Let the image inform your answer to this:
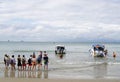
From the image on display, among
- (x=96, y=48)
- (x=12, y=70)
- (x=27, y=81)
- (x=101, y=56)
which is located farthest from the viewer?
(x=96, y=48)

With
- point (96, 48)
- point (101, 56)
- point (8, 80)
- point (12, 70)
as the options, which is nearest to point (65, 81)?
point (8, 80)

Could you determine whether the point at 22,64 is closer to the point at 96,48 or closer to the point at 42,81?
the point at 42,81

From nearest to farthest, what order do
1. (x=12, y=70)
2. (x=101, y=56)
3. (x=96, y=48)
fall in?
(x=12, y=70), (x=101, y=56), (x=96, y=48)

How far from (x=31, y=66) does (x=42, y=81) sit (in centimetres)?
848

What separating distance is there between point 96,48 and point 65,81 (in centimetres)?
4055

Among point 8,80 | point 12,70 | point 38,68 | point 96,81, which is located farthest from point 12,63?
point 96,81

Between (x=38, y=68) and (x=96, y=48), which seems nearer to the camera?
(x=38, y=68)

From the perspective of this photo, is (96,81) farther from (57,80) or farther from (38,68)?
(38,68)

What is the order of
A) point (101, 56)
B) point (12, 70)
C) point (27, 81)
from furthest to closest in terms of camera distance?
point (101, 56), point (12, 70), point (27, 81)

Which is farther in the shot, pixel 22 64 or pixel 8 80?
pixel 22 64

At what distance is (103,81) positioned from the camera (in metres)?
19.9

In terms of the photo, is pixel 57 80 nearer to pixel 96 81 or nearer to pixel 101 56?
pixel 96 81

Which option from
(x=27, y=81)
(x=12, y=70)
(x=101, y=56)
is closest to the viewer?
Answer: (x=27, y=81)

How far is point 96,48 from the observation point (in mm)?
59562
